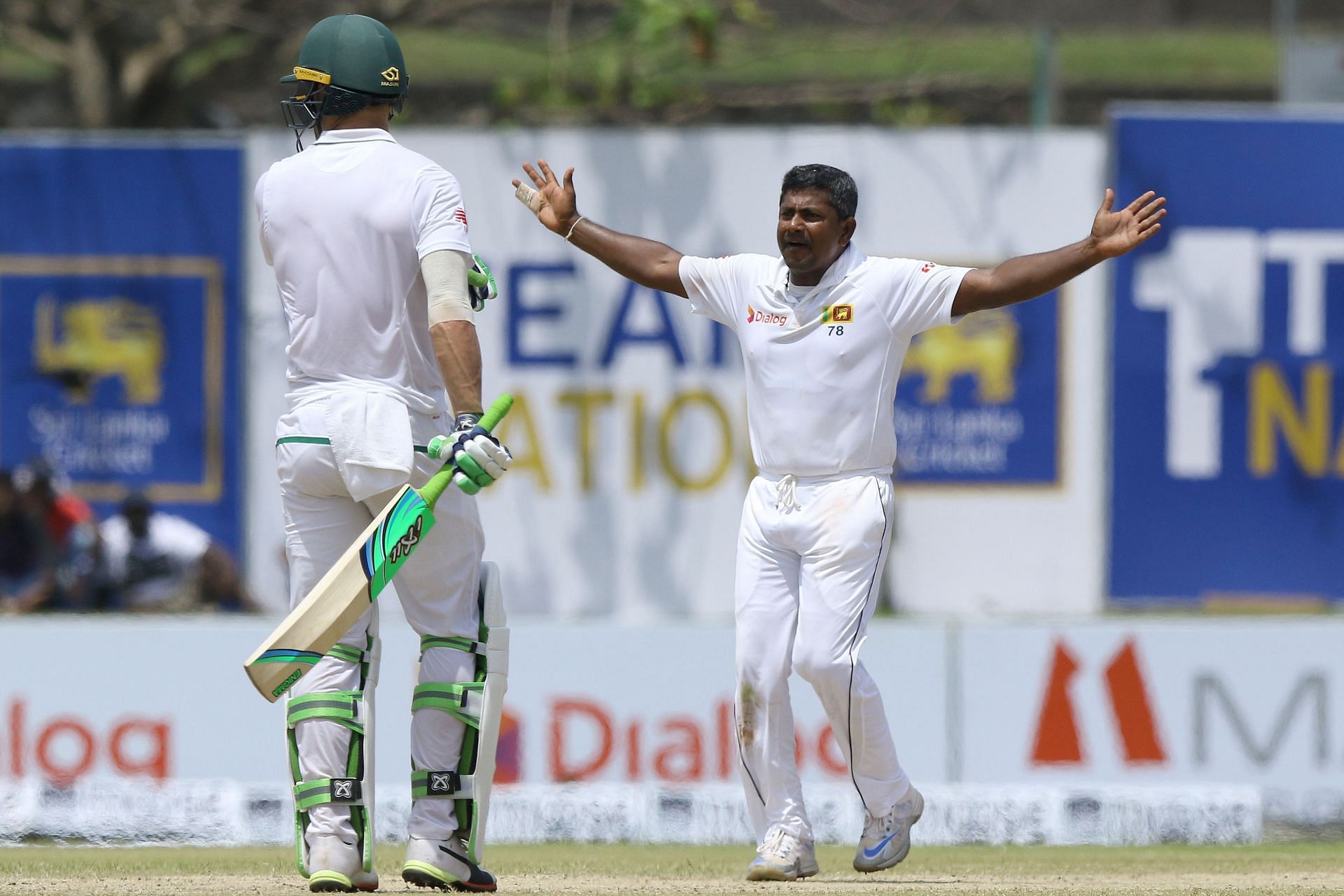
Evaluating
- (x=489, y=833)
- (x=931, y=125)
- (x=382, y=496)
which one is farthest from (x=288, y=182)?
(x=931, y=125)

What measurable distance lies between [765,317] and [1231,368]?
6.54 m

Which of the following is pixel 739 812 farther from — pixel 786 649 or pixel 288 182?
pixel 288 182

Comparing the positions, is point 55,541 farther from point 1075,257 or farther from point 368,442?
point 1075,257

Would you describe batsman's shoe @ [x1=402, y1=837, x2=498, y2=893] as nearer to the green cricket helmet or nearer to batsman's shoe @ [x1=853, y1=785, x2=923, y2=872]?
batsman's shoe @ [x1=853, y1=785, x2=923, y2=872]

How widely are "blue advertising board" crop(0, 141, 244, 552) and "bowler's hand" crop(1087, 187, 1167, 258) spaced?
7282mm

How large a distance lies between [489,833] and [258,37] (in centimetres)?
705

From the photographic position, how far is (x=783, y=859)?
19.1ft

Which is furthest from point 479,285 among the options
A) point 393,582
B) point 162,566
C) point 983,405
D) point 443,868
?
point 983,405

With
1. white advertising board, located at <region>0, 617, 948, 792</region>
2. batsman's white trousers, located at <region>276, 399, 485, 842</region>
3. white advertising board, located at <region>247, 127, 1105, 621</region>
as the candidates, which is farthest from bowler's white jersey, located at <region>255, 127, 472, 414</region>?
white advertising board, located at <region>247, 127, 1105, 621</region>

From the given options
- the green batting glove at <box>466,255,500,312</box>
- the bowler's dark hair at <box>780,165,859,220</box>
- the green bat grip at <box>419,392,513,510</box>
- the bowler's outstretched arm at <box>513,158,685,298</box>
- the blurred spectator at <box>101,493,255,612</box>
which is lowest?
the blurred spectator at <box>101,493,255,612</box>

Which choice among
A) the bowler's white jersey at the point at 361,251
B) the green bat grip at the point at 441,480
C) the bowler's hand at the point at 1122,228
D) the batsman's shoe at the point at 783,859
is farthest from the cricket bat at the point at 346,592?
the bowler's hand at the point at 1122,228

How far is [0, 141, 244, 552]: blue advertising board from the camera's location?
1197cm

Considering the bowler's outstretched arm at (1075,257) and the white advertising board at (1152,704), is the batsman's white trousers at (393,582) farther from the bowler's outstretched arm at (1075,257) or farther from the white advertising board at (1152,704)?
the white advertising board at (1152,704)

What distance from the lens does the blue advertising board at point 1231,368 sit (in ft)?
38.8
